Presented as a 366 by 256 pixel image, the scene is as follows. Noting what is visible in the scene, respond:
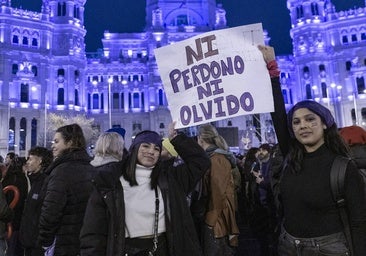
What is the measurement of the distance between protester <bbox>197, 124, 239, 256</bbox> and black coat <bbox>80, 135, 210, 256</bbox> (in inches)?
52.9

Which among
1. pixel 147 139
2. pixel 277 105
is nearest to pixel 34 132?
pixel 147 139

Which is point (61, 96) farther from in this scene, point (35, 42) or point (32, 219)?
point (32, 219)

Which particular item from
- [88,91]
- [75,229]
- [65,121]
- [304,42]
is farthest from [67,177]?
[304,42]

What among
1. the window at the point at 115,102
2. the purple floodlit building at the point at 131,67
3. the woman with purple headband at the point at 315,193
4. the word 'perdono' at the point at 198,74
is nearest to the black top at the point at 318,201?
the woman with purple headband at the point at 315,193

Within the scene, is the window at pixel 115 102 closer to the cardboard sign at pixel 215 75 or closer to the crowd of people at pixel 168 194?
the crowd of people at pixel 168 194

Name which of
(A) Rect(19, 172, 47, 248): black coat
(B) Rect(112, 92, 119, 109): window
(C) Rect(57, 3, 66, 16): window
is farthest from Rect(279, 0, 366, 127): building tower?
(A) Rect(19, 172, 47, 248): black coat

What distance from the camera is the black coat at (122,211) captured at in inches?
122

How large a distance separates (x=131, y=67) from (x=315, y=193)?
53212mm

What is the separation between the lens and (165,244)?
10.9 ft

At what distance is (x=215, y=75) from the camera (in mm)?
4359

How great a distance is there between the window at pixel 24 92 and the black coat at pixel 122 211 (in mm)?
47397

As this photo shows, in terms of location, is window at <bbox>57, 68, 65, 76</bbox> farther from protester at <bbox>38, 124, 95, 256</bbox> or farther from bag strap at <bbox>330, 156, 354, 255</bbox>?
bag strap at <bbox>330, 156, 354, 255</bbox>

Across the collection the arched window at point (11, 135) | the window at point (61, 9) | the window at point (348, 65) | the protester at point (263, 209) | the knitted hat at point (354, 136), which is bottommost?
the protester at point (263, 209)

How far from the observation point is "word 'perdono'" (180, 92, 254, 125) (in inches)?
164
